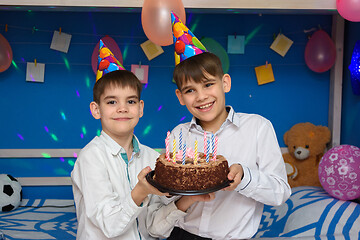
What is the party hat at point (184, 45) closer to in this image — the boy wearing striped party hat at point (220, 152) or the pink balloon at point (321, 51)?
the boy wearing striped party hat at point (220, 152)

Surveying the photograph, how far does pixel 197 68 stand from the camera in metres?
1.23

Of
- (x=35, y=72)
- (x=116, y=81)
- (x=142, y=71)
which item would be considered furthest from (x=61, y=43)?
(x=116, y=81)

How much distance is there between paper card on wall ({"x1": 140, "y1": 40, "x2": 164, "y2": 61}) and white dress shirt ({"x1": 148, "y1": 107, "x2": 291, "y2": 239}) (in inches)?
49.4

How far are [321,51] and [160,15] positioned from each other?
45.9 inches

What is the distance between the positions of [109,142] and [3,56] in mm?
1389

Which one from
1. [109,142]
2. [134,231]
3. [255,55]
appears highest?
[255,55]

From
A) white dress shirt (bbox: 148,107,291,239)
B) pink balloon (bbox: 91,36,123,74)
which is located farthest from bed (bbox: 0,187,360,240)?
pink balloon (bbox: 91,36,123,74)

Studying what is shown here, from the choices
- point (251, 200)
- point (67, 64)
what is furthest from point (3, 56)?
point (251, 200)

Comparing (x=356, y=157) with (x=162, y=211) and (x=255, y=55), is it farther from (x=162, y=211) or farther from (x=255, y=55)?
(x=162, y=211)

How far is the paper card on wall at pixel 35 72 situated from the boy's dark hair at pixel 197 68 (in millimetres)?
1522

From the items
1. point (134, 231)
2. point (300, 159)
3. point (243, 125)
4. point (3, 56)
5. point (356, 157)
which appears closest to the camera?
point (134, 231)

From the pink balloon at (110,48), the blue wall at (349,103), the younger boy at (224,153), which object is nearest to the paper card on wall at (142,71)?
the pink balloon at (110,48)

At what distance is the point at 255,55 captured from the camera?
8.23 feet

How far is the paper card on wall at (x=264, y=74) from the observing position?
2496 millimetres
